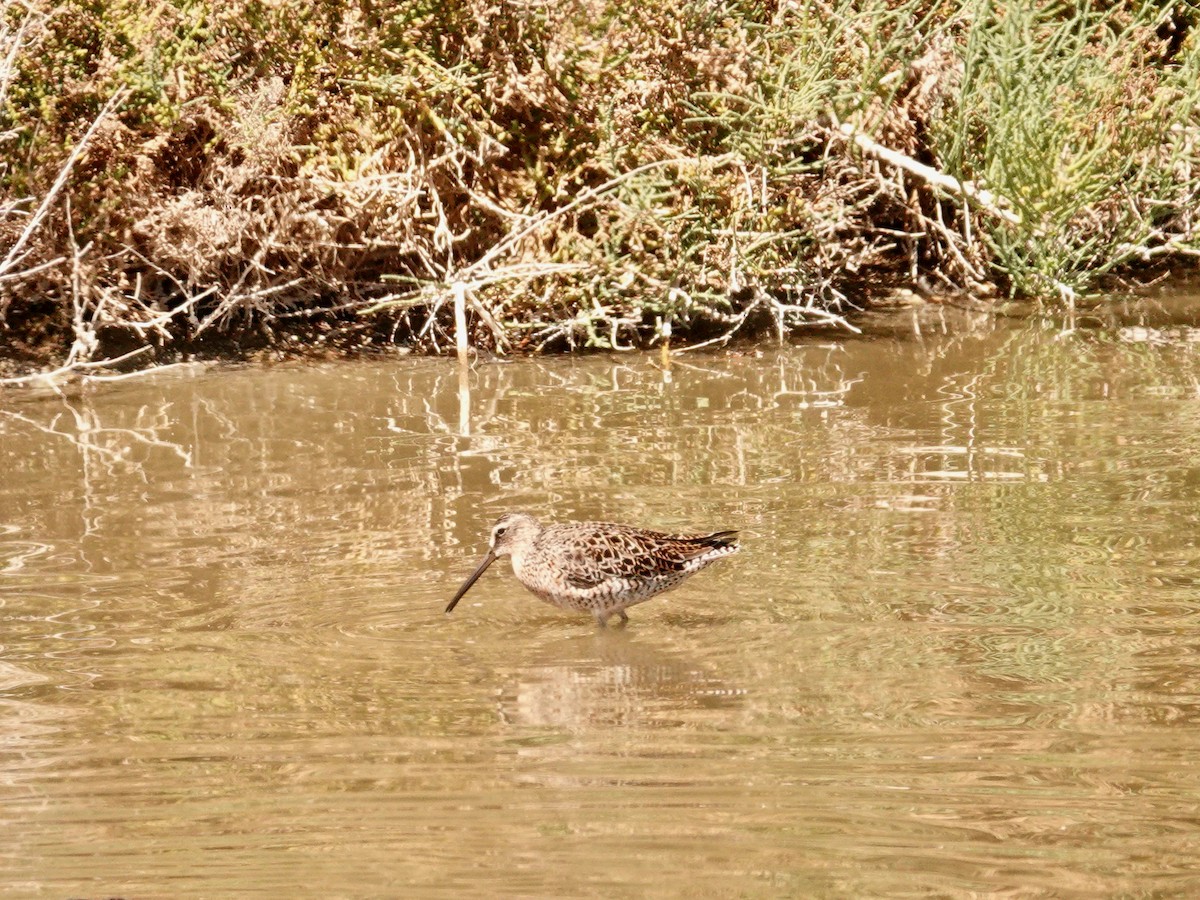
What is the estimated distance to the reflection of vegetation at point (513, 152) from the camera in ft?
38.8

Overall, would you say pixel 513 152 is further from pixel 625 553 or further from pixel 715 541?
pixel 625 553

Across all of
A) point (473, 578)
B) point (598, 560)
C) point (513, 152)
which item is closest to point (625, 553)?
point (598, 560)

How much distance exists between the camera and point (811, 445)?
9781 mm

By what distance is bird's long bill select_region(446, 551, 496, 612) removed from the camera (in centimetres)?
729

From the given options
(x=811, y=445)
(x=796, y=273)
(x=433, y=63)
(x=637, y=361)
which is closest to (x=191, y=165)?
(x=433, y=63)

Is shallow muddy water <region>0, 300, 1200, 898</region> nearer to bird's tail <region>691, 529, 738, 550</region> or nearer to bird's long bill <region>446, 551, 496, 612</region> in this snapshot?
bird's long bill <region>446, 551, 496, 612</region>

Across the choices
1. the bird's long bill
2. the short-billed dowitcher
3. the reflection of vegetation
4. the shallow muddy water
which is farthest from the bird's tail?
the reflection of vegetation

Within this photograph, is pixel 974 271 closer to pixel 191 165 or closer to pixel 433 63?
pixel 433 63

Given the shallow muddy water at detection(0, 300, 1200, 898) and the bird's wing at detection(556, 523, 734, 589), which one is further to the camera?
the bird's wing at detection(556, 523, 734, 589)

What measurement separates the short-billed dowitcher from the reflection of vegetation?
15.4ft

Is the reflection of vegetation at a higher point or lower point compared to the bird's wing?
higher

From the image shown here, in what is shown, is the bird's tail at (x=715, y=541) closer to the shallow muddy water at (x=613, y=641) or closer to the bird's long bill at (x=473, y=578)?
the shallow muddy water at (x=613, y=641)

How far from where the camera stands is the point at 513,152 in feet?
41.7

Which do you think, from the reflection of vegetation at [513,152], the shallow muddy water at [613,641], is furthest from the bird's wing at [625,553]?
the reflection of vegetation at [513,152]
